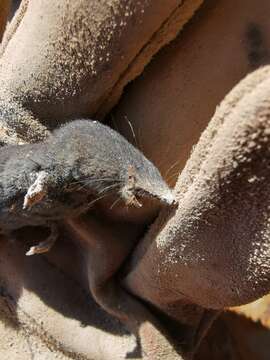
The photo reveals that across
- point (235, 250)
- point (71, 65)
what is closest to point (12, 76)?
point (71, 65)

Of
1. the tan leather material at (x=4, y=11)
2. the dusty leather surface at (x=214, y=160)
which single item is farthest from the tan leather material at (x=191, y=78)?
the tan leather material at (x=4, y=11)

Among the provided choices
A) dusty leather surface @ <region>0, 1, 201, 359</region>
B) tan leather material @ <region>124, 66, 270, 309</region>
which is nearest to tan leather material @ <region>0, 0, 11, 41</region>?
dusty leather surface @ <region>0, 1, 201, 359</region>

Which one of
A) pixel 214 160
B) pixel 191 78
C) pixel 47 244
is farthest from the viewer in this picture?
pixel 47 244

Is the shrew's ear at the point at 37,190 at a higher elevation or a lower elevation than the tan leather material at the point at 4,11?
lower

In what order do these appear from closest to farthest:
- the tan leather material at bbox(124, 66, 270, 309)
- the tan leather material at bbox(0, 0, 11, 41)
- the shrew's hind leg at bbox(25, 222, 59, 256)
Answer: the tan leather material at bbox(124, 66, 270, 309), the shrew's hind leg at bbox(25, 222, 59, 256), the tan leather material at bbox(0, 0, 11, 41)

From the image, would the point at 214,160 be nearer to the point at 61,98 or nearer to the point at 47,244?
the point at 61,98

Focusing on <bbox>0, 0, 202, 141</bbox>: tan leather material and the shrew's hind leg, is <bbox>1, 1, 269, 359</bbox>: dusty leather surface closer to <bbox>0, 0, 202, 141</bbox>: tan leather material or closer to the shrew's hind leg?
<bbox>0, 0, 202, 141</bbox>: tan leather material

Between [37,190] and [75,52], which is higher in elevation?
[75,52]

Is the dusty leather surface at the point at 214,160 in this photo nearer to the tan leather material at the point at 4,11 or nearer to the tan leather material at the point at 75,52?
the tan leather material at the point at 75,52

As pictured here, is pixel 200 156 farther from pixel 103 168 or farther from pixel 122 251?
pixel 122 251

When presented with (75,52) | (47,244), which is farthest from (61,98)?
(47,244)
